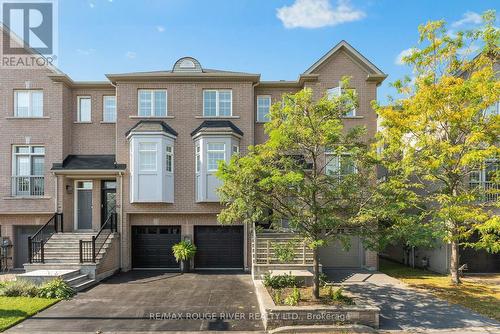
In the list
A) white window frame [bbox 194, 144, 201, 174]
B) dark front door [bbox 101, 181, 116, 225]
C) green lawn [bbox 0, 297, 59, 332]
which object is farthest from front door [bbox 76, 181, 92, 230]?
green lawn [bbox 0, 297, 59, 332]

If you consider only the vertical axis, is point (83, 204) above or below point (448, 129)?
below

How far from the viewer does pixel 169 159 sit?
614 inches

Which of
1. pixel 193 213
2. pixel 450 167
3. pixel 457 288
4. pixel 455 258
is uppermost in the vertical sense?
pixel 450 167

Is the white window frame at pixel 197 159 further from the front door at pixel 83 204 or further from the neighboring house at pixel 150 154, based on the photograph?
the front door at pixel 83 204

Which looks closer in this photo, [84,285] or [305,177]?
[305,177]

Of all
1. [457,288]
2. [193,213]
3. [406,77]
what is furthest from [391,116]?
[193,213]

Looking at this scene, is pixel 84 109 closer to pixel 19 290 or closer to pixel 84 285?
pixel 84 285

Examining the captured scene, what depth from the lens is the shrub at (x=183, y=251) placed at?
1459cm

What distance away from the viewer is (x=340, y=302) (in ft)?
30.4

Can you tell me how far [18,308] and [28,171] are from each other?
8.32 metres

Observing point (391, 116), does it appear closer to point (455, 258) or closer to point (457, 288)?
point (455, 258)

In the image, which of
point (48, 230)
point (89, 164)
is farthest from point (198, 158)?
point (48, 230)

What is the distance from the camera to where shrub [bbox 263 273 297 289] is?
11.2m

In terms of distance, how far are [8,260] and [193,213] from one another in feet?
29.2
